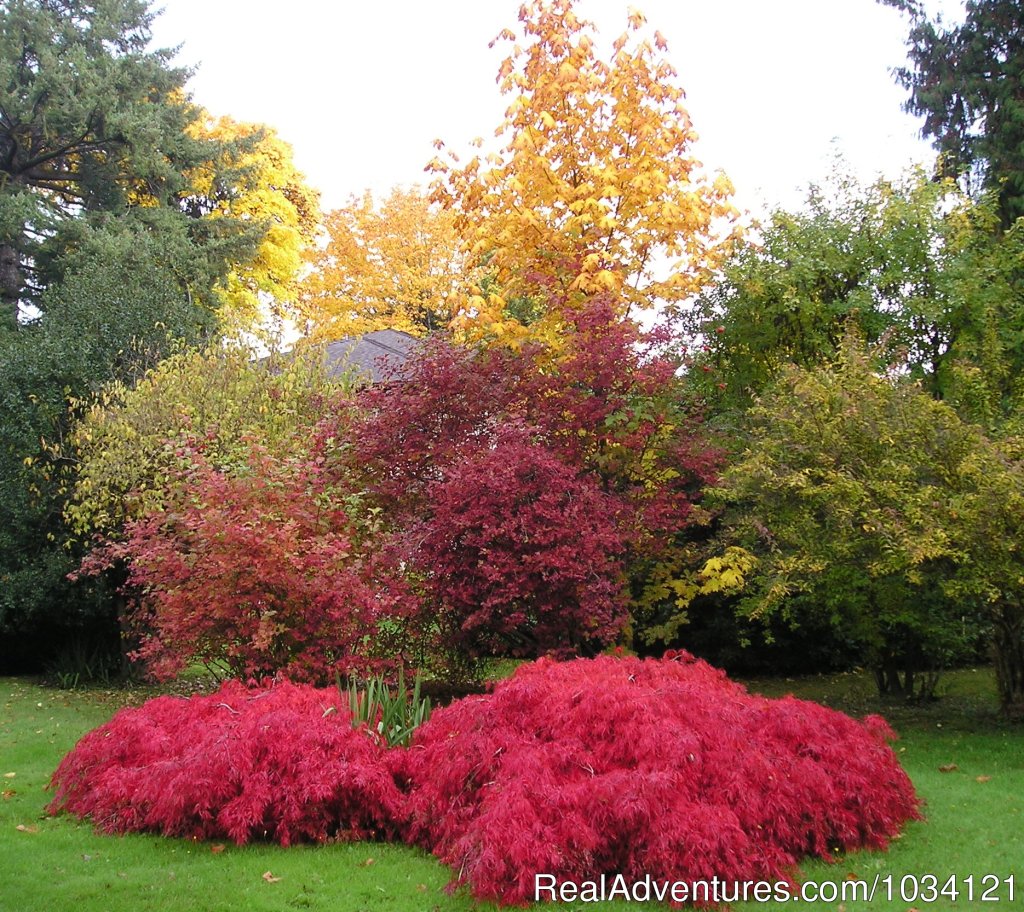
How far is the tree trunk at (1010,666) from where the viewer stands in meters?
8.75

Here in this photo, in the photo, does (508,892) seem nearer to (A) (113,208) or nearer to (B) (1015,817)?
(B) (1015,817)

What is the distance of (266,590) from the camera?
817 cm

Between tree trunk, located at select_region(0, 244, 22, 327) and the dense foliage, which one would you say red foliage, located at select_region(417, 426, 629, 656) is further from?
tree trunk, located at select_region(0, 244, 22, 327)

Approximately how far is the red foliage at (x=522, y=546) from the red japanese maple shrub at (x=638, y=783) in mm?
1833

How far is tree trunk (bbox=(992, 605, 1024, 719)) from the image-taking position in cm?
875

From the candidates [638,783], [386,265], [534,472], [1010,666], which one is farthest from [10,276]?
[638,783]

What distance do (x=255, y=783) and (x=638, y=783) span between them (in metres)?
2.26

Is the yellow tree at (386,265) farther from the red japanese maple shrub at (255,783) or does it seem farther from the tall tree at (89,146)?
the red japanese maple shrub at (255,783)

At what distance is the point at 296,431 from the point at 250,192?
Result: 18.6 meters

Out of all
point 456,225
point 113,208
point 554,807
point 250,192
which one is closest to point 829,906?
point 554,807

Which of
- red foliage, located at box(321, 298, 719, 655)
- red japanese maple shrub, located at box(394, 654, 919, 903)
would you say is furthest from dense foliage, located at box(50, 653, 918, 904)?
red foliage, located at box(321, 298, 719, 655)

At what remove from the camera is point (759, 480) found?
8.72 m

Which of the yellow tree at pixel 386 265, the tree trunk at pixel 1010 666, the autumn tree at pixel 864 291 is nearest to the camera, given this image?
the tree trunk at pixel 1010 666

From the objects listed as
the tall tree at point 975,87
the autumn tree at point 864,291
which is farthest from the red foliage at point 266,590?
the tall tree at point 975,87
